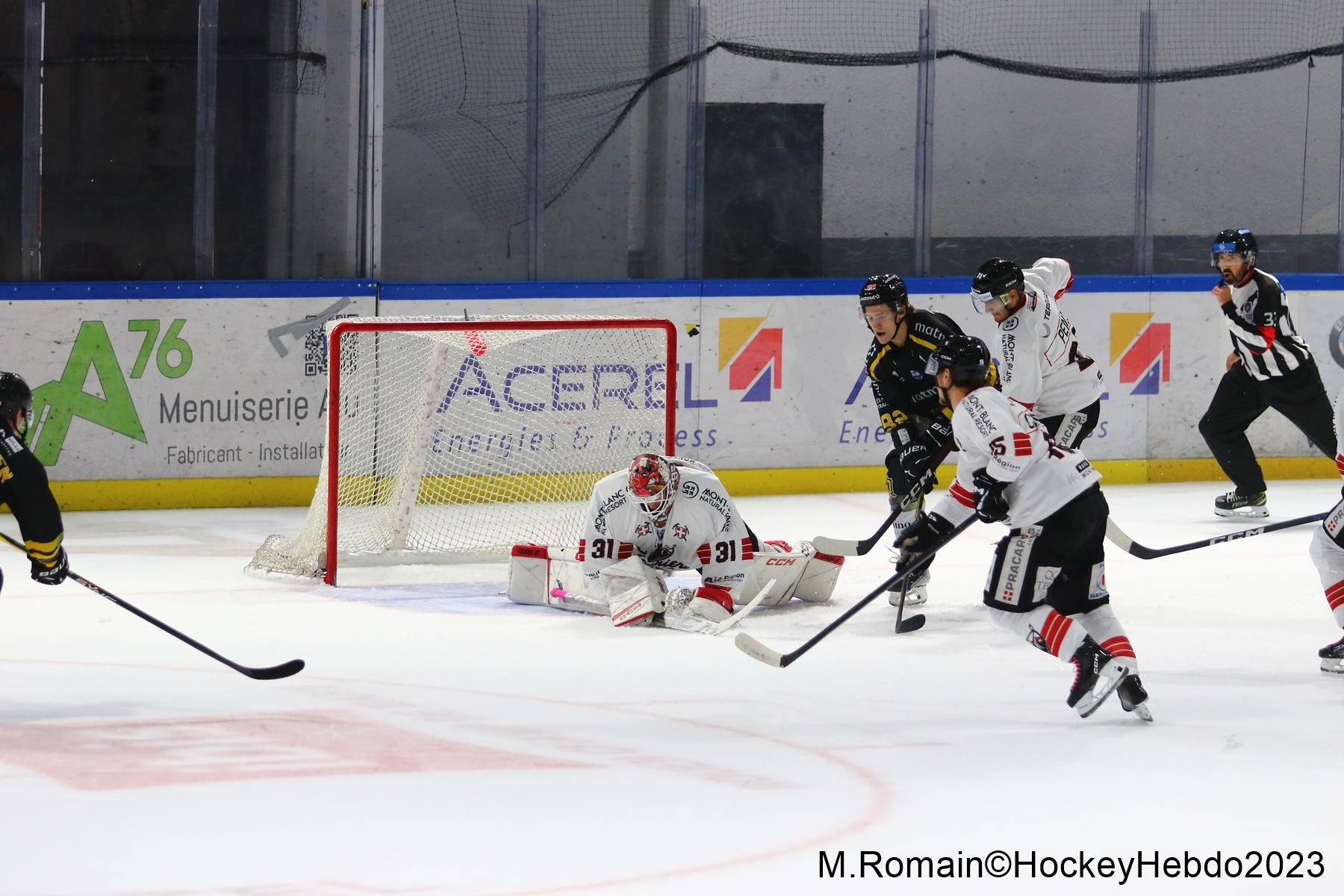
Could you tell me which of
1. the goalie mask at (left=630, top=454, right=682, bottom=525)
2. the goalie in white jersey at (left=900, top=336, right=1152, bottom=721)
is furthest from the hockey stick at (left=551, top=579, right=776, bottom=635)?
the goalie in white jersey at (left=900, top=336, right=1152, bottom=721)

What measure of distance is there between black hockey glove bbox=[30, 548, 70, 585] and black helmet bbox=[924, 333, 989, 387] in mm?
2173

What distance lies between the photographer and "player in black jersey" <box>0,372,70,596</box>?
428 cm

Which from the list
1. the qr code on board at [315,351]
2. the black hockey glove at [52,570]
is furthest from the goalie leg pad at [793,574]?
the qr code on board at [315,351]

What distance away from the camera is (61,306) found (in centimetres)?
774

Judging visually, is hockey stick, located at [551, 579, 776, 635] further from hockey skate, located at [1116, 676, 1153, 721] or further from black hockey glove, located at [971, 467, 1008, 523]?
hockey skate, located at [1116, 676, 1153, 721]

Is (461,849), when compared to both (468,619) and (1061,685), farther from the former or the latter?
(468,619)

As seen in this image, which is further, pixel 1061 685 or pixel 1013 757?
pixel 1061 685

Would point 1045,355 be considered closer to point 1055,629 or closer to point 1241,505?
point 1055,629

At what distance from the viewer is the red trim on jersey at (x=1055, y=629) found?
428cm

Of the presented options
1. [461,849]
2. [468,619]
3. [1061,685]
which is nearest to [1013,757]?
[1061,685]

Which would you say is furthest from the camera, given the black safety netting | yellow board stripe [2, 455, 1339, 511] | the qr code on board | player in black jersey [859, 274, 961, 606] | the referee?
the black safety netting

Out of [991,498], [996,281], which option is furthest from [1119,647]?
[996,281]

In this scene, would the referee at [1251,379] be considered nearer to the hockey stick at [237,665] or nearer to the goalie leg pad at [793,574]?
the goalie leg pad at [793,574]

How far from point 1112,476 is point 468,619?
14.0ft
